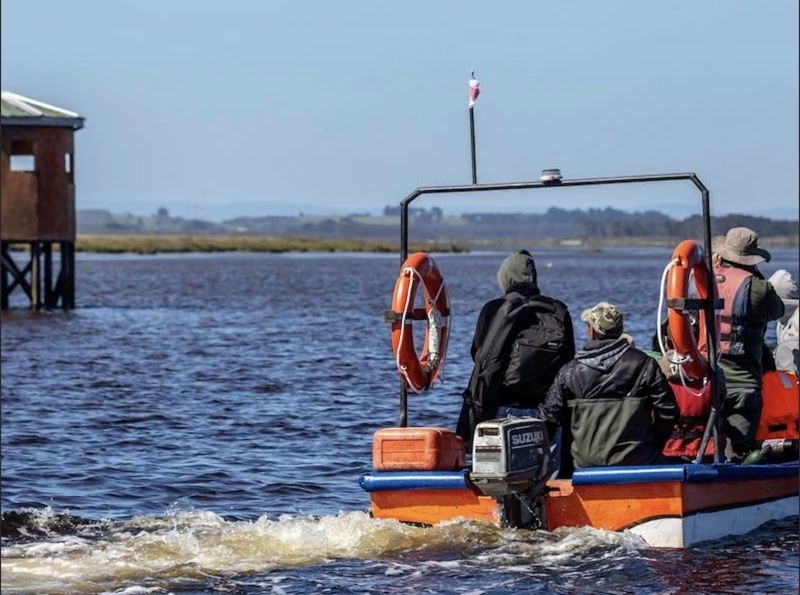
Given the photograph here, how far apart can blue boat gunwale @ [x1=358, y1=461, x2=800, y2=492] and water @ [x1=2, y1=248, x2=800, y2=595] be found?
289 mm

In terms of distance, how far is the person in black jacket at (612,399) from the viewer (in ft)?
35.1

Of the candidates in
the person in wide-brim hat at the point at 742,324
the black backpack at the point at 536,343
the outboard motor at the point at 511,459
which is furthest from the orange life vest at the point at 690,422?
the outboard motor at the point at 511,459

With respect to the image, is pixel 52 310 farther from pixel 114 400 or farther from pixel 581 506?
pixel 581 506

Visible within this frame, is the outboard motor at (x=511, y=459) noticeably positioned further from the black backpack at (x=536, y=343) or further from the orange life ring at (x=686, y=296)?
the orange life ring at (x=686, y=296)

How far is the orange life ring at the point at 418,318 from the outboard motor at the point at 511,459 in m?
0.97

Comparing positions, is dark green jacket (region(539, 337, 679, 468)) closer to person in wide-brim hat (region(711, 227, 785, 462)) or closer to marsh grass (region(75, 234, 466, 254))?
person in wide-brim hat (region(711, 227, 785, 462))

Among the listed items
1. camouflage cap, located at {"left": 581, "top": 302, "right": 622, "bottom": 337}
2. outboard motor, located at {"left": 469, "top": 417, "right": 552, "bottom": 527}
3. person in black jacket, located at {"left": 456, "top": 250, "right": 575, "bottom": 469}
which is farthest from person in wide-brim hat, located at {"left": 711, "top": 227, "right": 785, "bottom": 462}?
outboard motor, located at {"left": 469, "top": 417, "right": 552, "bottom": 527}

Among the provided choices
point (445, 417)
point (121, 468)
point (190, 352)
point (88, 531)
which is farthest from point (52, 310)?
point (88, 531)

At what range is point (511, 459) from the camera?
1036 centimetres

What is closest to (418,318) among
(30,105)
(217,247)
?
(30,105)

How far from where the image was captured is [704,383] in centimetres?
1103

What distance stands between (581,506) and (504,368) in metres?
1.05


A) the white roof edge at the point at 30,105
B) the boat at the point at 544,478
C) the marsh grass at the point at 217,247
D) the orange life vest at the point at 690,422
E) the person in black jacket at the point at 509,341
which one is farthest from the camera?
the marsh grass at the point at 217,247

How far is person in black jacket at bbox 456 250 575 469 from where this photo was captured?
11.0m
